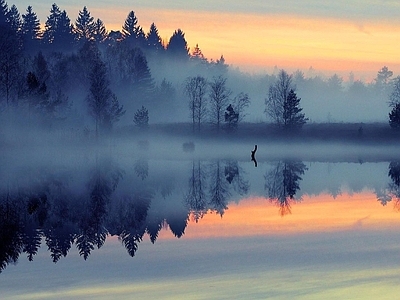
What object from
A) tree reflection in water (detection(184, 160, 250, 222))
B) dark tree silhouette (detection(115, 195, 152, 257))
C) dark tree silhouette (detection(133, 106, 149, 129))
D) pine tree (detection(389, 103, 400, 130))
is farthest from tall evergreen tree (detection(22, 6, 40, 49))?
dark tree silhouette (detection(115, 195, 152, 257))

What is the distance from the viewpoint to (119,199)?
37.8 metres

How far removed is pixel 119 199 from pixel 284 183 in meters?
14.4

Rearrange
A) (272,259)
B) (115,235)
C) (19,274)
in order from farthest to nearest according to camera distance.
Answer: (115,235)
(272,259)
(19,274)

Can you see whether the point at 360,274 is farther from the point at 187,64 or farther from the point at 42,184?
the point at 187,64

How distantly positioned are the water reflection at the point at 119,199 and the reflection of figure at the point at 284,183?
5 cm

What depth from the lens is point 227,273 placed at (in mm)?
19906

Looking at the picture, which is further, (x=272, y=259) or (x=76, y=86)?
(x=76, y=86)

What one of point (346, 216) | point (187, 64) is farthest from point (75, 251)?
point (187, 64)

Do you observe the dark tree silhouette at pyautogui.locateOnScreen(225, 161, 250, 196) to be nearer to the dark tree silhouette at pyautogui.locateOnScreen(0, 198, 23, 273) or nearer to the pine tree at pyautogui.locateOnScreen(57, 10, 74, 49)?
the dark tree silhouette at pyautogui.locateOnScreen(0, 198, 23, 273)

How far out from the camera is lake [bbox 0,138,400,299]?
60.4 feet

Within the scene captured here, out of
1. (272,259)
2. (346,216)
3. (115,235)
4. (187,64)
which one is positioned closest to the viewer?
(272,259)

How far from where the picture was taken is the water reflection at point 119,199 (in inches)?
1013

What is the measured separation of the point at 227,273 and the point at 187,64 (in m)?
175

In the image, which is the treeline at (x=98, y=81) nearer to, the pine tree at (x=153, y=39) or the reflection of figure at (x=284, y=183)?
the pine tree at (x=153, y=39)
